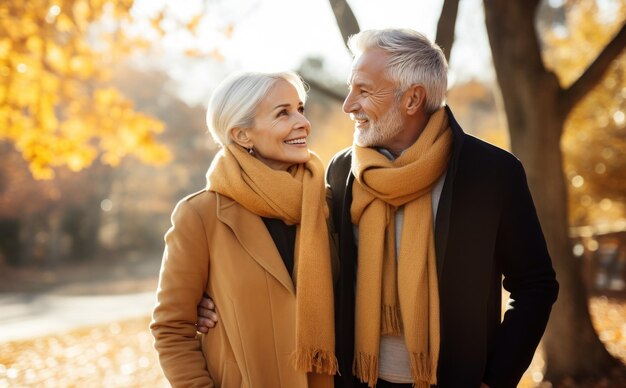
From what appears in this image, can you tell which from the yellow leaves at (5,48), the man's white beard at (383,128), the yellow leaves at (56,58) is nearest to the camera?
the man's white beard at (383,128)

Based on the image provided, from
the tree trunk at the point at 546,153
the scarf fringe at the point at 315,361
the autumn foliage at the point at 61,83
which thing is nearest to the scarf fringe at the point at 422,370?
the scarf fringe at the point at 315,361

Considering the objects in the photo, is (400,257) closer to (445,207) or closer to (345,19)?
(445,207)

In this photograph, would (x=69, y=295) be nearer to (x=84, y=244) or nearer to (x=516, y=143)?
(x=84, y=244)

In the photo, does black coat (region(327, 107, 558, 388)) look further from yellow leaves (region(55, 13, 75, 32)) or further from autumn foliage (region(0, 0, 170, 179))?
yellow leaves (region(55, 13, 75, 32))

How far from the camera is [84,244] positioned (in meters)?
29.4

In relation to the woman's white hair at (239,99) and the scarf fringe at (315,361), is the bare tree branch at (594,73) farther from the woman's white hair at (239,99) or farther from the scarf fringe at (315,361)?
the scarf fringe at (315,361)

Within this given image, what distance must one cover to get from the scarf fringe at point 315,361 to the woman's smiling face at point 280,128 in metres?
0.89

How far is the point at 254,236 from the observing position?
2688 mm

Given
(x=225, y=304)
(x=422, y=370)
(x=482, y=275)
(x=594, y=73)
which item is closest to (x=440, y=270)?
(x=482, y=275)

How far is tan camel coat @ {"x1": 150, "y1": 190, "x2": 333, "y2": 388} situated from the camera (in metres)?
2.58

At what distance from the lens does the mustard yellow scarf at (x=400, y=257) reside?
2.60 meters

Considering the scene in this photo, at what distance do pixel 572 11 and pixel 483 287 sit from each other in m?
13.4

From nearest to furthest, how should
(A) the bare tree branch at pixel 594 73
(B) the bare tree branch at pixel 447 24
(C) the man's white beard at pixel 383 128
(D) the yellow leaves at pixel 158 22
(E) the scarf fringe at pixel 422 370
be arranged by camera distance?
(E) the scarf fringe at pixel 422 370, (C) the man's white beard at pixel 383 128, (B) the bare tree branch at pixel 447 24, (A) the bare tree branch at pixel 594 73, (D) the yellow leaves at pixel 158 22

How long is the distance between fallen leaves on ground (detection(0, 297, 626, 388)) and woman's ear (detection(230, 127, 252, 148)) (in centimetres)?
486
